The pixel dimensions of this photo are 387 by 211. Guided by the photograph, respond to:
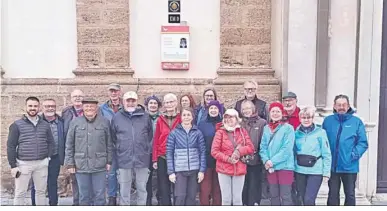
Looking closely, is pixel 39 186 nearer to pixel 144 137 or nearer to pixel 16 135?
pixel 16 135

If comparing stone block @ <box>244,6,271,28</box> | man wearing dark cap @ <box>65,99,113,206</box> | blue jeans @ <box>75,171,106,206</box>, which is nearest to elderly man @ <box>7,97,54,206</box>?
man wearing dark cap @ <box>65,99,113,206</box>

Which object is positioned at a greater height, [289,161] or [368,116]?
[368,116]

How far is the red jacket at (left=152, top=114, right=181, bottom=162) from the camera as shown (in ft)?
17.4

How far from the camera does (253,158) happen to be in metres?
5.23

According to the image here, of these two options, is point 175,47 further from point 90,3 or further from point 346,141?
point 346,141

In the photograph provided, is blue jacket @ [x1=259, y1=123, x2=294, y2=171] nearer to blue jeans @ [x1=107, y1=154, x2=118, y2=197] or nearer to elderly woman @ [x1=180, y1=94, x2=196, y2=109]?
elderly woman @ [x1=180, y1=94, x2=196, y2=109]

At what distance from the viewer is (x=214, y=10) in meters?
6.50

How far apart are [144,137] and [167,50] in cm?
160

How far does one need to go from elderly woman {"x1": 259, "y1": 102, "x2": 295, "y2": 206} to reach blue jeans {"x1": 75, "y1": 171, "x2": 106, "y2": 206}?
1749mm

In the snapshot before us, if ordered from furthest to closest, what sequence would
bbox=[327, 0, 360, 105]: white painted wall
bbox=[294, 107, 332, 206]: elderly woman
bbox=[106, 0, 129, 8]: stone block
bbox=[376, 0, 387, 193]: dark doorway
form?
bbox=[106, 0, 129, 8]: stone block < bbox=[376, 0, 387, 193]: dark doorway < bbox=[327, 0, 360, 105]: white painted wall < bbox=[294, 107, 332, 206]: elderly woman

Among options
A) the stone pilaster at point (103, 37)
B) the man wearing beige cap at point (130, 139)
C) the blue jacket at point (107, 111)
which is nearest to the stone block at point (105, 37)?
the stone pilaster at point (103, 37)

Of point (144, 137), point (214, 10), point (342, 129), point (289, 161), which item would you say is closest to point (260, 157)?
point (289, 161)

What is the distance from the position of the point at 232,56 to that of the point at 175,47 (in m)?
0.77

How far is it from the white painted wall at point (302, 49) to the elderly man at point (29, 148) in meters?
3.05
